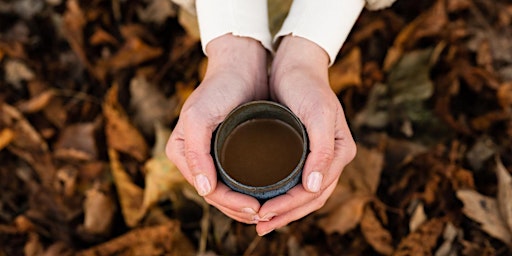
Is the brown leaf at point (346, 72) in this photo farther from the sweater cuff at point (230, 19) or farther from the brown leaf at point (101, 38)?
the brown leaf at point (101, 38)

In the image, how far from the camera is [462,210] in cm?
164

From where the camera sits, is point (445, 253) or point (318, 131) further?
point (445, 253)

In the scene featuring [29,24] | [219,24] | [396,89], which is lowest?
[396,89]

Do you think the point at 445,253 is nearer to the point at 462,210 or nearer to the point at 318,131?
the point at 462,210

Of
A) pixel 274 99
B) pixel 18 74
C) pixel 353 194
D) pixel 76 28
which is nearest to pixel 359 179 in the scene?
pixel 353 194

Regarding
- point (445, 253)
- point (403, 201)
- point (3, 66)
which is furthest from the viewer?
point (3, 66)

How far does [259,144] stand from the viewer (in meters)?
1.44

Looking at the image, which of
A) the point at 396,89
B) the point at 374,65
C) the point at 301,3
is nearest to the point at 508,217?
the point at 396,89

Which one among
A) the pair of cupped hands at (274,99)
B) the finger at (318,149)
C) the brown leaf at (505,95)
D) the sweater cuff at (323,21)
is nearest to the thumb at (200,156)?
the pair of cupped hands at (274,99)

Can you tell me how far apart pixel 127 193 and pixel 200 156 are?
0.63 metres

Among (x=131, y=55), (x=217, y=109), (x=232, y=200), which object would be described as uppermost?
(x=217, y=109)

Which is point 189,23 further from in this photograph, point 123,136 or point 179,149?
point 179,149

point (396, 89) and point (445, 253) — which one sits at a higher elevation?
point (396, 89)

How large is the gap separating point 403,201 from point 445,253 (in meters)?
0.20
